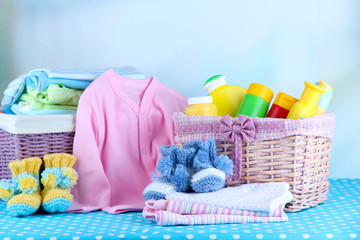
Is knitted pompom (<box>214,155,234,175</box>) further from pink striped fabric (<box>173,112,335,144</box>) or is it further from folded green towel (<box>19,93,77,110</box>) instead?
folded green towel (<box>19,93,77,110</box>)

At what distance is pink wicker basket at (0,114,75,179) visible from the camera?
1448 millimetres

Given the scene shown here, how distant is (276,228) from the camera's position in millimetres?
1115

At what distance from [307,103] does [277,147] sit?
0.15m

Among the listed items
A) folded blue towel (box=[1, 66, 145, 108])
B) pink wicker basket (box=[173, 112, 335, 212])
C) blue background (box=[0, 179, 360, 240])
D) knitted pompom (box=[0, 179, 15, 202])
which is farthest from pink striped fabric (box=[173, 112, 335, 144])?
knitted pompom (box=[0, 179, 15, 202])

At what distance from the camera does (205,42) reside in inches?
71.1

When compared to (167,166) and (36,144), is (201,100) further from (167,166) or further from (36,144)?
(36,144)

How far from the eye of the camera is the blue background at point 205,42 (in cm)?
176

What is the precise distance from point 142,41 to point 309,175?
83 cm

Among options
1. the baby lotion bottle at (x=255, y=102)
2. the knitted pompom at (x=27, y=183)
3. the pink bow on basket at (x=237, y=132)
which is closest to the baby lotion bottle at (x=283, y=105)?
the baby lotion bottle at (x=255, y=102)

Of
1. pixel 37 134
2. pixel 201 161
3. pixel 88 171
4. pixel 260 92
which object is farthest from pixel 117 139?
pixel 260 92

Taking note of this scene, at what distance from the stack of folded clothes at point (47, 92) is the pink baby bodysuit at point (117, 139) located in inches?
2.7

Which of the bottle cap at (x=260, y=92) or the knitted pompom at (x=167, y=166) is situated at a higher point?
the bottle cap at (x=260, y=92)

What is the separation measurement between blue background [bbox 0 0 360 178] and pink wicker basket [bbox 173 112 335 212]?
0.46 meters

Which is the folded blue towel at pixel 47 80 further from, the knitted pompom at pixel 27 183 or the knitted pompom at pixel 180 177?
the knitted pompom at pixel 180 177
